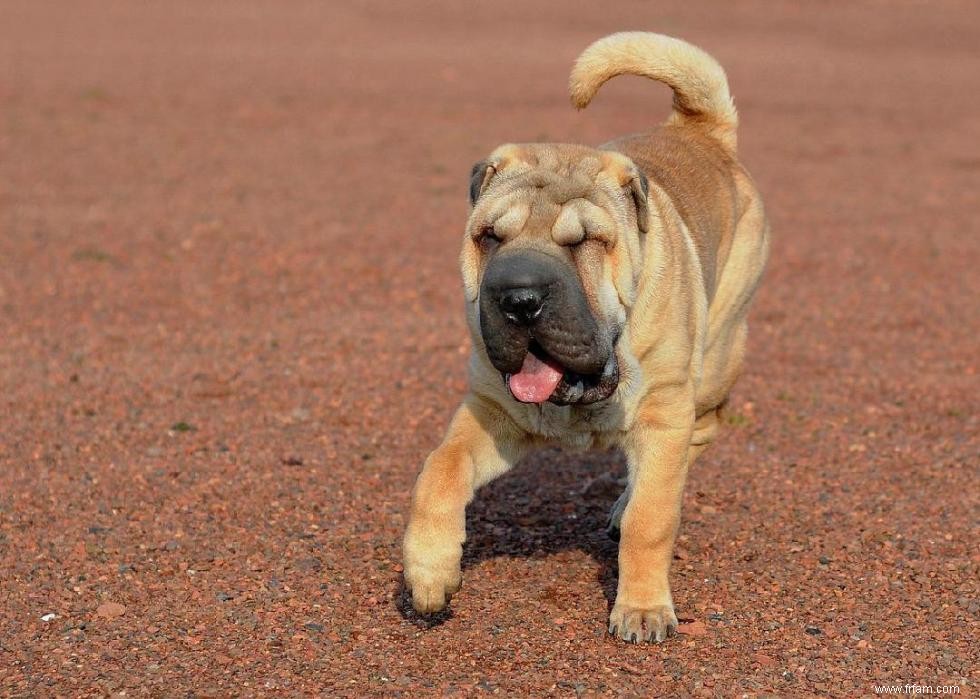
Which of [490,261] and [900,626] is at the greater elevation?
[490,261]

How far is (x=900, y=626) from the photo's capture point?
17.4 feet

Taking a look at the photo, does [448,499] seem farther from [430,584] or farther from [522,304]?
[522,304]

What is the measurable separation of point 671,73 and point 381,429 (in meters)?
2.51

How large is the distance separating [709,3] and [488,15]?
5.31m

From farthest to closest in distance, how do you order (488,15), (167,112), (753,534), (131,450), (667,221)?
(488,15)
(167,112)
(131,450)
(753,534)
(667,221)

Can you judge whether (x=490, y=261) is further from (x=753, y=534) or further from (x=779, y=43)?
(x=779, y=43)

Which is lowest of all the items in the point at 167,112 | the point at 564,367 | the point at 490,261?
the point at 167,112

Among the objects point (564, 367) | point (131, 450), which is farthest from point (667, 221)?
point (131, 450)

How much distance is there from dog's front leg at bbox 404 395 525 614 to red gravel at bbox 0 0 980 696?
0.90 feet

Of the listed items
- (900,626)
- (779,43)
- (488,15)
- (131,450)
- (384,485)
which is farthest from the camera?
(488,15)

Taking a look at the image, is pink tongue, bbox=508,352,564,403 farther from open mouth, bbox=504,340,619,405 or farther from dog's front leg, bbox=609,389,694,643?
dog's front leg, bbox=609,389,694,643

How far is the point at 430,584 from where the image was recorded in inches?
197

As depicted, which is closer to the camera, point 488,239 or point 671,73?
point 488,239

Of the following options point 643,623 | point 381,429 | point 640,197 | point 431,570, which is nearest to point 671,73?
point 640,197
